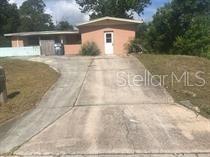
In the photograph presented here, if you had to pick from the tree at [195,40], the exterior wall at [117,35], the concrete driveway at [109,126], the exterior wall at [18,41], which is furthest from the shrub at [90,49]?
the concrete driveway at [109,126]

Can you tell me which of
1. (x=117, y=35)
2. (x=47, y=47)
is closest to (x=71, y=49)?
(x=47, y=47)

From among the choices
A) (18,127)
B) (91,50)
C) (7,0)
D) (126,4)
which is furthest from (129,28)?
(7,0)

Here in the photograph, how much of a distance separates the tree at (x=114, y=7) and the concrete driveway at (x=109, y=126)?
3655 cm

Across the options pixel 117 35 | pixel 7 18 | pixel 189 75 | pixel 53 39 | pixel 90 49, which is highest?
pixel 7 18

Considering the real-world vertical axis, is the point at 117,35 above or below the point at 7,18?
below

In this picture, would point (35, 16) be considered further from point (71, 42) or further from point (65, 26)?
point (71, 42)

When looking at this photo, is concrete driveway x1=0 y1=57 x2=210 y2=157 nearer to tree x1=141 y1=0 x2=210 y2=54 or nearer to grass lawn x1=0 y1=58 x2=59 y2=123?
grass lawn x1=0 y1=58 x2=59 y2=123

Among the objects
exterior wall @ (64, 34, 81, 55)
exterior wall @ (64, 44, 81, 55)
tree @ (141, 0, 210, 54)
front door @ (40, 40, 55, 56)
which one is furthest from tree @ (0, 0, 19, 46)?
tree @ (141, 0, 210, 54)

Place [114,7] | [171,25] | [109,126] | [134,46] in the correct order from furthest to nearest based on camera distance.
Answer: [114,7]
[171,25]
[134,46]
[109,126]

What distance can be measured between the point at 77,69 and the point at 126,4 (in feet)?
106

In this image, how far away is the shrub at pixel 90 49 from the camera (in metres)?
29.3

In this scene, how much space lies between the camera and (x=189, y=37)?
30.8m

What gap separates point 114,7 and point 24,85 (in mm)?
35723

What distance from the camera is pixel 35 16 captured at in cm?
8825
